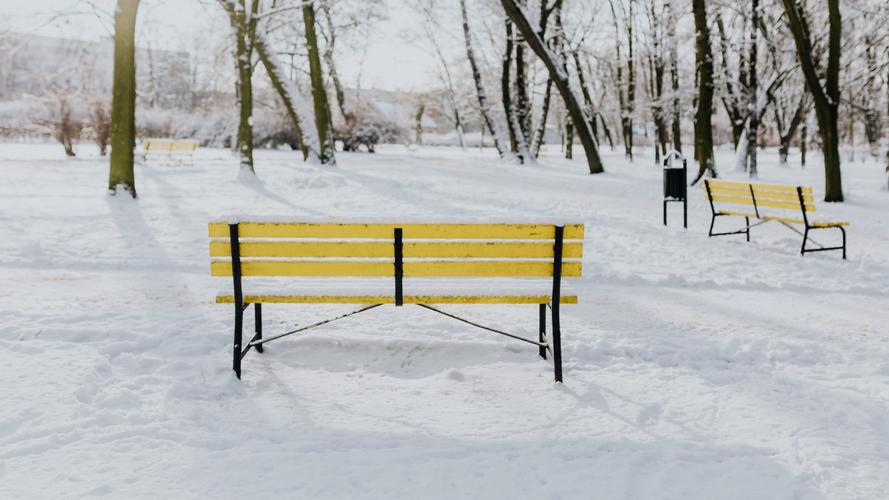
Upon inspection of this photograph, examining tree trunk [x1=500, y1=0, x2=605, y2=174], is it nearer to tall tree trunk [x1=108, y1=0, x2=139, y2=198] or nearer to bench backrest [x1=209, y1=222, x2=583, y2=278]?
tall tree trunk [x1=108, y1=0, x2=139, y2=198]

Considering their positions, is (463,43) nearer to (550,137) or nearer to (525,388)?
(525,388)

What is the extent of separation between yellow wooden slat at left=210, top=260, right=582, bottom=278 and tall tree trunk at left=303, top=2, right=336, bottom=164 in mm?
18236

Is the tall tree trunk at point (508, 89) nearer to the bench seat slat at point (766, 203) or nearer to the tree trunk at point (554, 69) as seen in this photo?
the tree trunk at point (554, 69)

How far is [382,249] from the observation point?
4348mm

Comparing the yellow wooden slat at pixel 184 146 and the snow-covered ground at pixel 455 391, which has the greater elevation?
the yellow wooden slat at pixel 184 146

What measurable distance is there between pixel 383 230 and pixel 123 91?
10.2 meters

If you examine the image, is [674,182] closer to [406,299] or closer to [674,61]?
[406,299]

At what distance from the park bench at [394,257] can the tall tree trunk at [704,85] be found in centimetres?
1469

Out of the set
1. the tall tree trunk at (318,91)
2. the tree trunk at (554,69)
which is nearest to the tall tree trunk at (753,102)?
the tree trunk at (554,69)

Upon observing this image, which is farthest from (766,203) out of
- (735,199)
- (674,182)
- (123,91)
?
(123,91)

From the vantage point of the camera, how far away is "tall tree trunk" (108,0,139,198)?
12.6m

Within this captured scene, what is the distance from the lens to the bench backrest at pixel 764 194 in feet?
28.4

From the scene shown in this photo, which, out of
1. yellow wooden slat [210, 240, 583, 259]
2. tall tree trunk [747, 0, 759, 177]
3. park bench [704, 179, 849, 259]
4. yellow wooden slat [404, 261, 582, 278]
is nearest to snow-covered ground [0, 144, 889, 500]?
park bench [704, 179, 849, 259]

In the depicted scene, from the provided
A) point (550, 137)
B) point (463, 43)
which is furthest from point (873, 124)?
point (550, 137)
